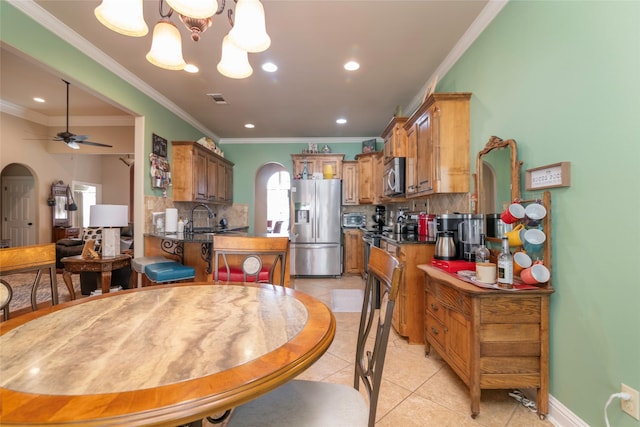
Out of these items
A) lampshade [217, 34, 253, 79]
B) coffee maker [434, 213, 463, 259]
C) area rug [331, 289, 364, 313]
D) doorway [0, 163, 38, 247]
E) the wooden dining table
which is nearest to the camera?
the wooden dining table

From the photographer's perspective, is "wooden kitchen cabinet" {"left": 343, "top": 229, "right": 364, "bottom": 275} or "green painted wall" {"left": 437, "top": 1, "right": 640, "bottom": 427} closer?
"green painted wall" {"left": 437, "top": 1, "right": 640, "bottom": 427}

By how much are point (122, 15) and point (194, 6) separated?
1.12ft

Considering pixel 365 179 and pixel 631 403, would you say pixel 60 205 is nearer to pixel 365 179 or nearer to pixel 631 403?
pixel 365 179

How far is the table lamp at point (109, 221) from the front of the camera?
3.12 meters

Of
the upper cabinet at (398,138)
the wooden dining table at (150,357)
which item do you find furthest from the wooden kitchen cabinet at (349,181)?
the wooden dining table at (150,357)

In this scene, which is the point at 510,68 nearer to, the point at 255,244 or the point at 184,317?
the point at 255,244

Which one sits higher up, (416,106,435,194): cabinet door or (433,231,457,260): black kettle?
(416,106,435,194): cabinet door

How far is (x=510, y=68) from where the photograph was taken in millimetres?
1991

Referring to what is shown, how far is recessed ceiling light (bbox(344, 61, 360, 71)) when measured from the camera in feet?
9.75

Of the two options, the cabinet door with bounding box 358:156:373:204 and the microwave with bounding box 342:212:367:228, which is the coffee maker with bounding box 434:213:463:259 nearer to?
the cabinet door with bounding box 358:156:373:204

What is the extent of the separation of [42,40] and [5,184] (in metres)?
6.25

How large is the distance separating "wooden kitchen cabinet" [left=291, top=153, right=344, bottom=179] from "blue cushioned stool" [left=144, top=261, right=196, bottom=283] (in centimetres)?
321

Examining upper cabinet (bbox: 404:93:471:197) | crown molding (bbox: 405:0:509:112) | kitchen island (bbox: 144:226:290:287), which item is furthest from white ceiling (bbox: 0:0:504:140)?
kitchen island (bbox: 144:226:290:287)

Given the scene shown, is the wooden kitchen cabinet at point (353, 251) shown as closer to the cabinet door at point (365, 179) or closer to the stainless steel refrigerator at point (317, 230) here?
the stainless steel refrigerator at point (317, 230)
